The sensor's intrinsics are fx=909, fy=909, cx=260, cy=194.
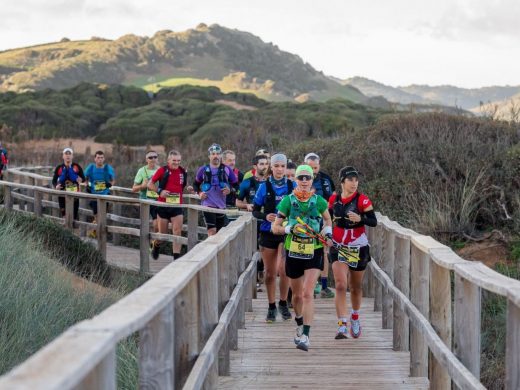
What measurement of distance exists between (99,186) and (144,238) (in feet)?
9.75

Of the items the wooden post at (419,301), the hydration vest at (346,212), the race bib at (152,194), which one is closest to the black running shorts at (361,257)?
the hydration vest at (346,212)

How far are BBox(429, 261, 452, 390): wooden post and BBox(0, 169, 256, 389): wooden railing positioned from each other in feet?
4.82

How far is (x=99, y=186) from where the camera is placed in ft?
56.0

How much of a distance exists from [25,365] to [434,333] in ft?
13.3

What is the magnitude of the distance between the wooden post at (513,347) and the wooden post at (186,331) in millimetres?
1694

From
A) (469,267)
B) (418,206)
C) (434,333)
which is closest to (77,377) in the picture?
(469,267)

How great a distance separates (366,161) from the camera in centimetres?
1855

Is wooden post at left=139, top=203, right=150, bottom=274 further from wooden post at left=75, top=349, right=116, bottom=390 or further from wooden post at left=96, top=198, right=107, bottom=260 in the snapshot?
wooden post at left=75, top=349, right=116, bottom=390

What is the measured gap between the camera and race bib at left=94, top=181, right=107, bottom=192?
1705cm

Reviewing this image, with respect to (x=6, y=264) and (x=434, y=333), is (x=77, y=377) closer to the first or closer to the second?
(x=434, y=333)

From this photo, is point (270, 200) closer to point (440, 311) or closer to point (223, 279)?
point (223, 279)

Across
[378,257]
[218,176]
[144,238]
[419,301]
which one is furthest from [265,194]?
[144,238]

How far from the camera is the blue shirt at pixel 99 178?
17.1 metres

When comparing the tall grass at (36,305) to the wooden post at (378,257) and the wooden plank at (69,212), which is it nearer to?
the wooden post at (378,257)
